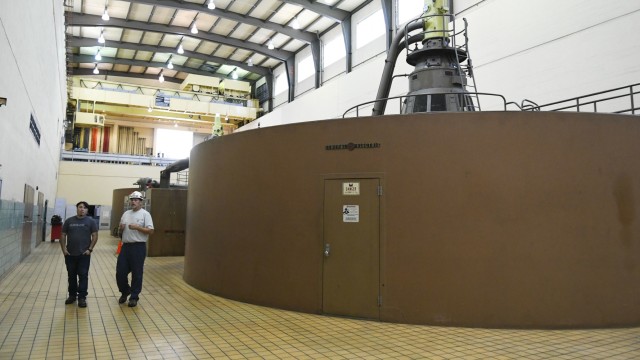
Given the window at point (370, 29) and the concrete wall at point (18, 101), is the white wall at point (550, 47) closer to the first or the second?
the window at point (370, 29)

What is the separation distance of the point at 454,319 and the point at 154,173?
25.4 metres

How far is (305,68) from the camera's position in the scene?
83.8 feet

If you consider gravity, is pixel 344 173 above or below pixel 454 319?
above

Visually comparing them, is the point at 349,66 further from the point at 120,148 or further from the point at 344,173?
the point at 120,148

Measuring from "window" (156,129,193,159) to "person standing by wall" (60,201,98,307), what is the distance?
89.8 ft

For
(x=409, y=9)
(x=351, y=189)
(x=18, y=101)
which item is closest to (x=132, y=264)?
(x=351, y=189)

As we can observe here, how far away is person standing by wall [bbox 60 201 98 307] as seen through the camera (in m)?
6.37

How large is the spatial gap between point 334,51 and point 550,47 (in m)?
12.2

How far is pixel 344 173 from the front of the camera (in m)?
6.32

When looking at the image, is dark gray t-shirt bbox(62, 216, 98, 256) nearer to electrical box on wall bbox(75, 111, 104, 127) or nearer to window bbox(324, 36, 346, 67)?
window bbox(324, 36, 346, 67)

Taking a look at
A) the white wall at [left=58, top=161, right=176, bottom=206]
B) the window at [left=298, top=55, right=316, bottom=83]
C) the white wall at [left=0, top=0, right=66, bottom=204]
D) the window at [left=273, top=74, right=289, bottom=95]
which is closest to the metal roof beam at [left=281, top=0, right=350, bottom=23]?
the window at [left=298, top=55, right=316, bottom=83]

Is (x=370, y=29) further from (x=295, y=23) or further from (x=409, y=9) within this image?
(x=295, y=23)

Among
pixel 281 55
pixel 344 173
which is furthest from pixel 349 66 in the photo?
pixel 344 173

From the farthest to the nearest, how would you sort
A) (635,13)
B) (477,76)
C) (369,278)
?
(477,76), (635,13), (369,278)
